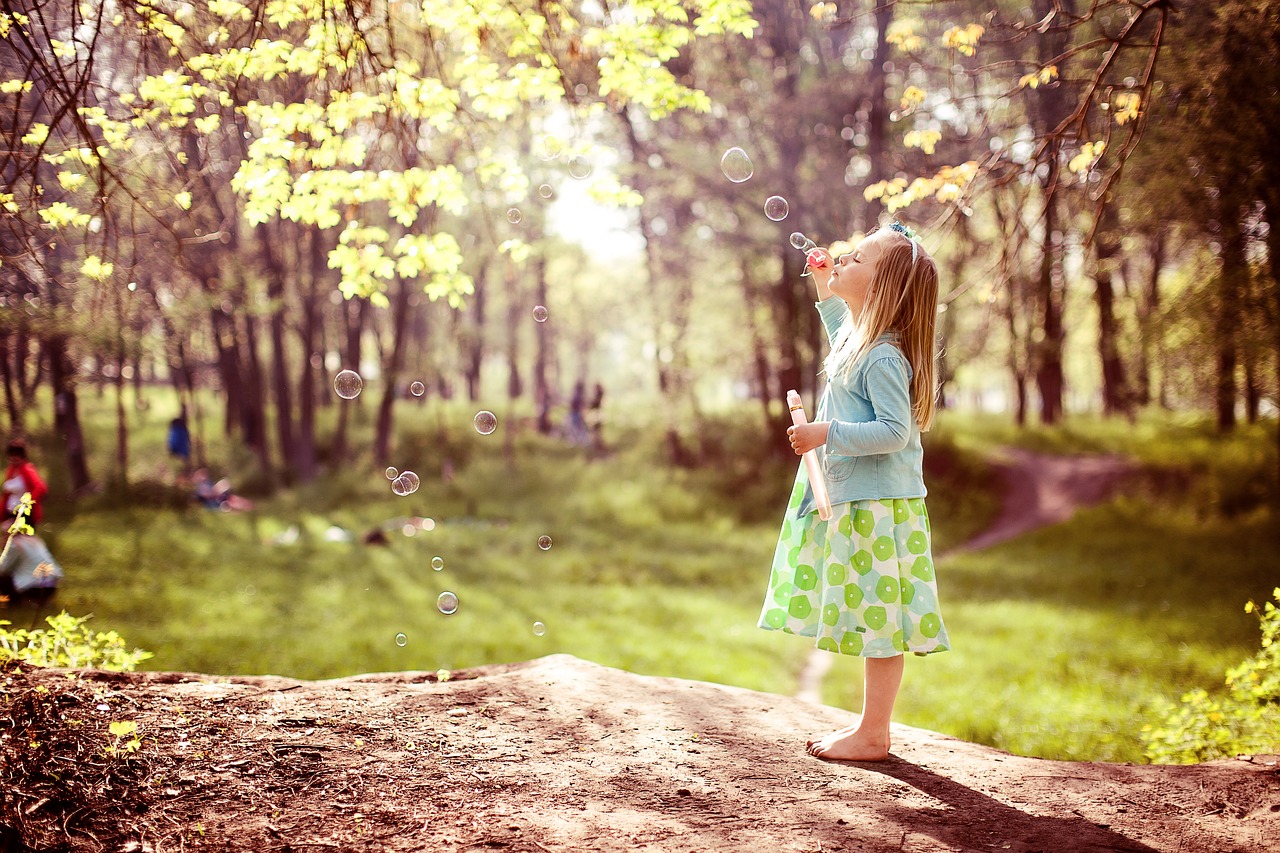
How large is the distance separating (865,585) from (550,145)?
3501 mm

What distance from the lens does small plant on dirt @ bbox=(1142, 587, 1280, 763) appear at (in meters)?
4.41

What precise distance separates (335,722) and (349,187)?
294cm

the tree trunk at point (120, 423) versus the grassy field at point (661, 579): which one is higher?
the tree trunk at point (120, 423)

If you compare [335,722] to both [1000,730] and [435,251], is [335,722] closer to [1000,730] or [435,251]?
[435,251]

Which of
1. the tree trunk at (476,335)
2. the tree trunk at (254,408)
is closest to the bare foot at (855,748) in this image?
the tree trunk at (254,408)

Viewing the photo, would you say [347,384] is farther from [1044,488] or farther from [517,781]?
[1044,488]

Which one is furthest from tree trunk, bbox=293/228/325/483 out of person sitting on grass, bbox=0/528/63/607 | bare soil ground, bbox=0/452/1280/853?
bare soil ground, bbox=0/452/1280/853

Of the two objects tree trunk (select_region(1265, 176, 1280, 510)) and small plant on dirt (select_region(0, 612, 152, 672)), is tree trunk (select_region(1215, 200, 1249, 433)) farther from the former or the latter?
small plant on dirt (select_region(0, 612, 152, 672))

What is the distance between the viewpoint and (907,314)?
152 inches

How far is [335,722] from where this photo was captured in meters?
3.76

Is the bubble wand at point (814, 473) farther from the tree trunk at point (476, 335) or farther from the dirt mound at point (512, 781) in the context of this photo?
the tree trunk at point (476, 335)

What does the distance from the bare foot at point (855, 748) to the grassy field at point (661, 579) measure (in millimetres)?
3018

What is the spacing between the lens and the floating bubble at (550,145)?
5.49 meters

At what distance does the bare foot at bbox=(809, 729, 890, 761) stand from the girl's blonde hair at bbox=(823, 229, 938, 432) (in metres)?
1.42
